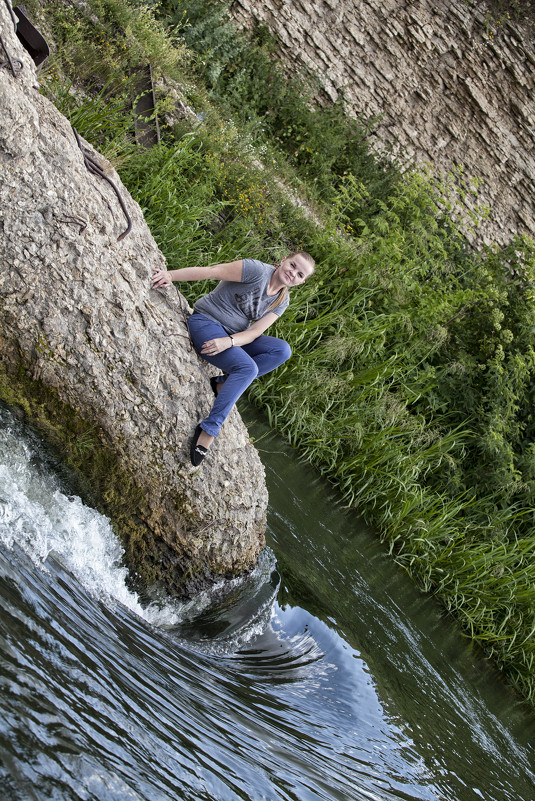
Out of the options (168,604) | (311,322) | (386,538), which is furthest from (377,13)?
(168,604)

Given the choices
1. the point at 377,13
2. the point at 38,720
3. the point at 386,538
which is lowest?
the point at 386,538

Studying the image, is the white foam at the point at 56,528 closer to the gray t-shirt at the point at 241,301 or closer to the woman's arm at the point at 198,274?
the woman's arm at the point at 198,274

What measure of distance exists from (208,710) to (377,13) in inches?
470

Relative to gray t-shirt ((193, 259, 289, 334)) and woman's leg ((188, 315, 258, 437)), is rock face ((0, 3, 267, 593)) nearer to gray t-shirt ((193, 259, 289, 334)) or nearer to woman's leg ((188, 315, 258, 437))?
woman's leg ((188, 315, 258, 437))

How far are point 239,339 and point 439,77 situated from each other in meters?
10.0

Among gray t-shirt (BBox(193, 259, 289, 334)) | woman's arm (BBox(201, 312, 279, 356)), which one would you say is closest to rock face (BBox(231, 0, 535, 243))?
gray t-shirt (BBox(193, 259, 289, 334))

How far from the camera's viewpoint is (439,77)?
458 inches

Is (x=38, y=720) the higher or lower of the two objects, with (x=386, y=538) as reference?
higher

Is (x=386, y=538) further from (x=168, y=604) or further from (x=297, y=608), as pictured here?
(x=168, y=604)

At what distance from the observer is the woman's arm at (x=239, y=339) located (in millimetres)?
3607

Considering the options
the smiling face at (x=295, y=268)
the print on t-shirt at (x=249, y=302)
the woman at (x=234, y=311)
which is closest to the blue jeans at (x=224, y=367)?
the woman at (x=234, y=311)

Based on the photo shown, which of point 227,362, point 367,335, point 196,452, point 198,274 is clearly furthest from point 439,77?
point 196,452

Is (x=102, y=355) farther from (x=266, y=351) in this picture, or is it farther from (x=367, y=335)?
(x=367, y=335)

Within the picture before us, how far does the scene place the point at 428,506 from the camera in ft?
21.7
